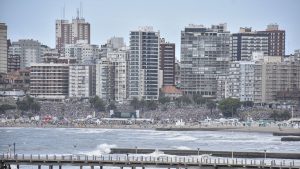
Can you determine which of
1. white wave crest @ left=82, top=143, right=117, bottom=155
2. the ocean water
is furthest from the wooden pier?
the ocean water

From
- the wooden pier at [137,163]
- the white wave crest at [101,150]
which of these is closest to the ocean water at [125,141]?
the white wave crest at [101,150]

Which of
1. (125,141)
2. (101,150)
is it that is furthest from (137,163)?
(125,141)

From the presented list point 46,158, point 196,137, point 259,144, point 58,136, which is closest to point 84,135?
point 58,136

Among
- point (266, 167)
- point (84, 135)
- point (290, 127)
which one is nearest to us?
point (266, 167)

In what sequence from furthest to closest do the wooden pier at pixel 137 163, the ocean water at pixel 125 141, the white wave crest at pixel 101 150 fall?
the ocean water at pixel 125 141 → the white wave crest at pixel 101 150 → the wooden pier at pixel 137 163

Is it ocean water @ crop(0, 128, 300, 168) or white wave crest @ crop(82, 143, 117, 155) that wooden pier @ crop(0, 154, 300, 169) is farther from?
ocean water @ crop(0, 128, 300, 168)

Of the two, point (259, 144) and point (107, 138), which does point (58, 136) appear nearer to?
Answer: point (107, 138)

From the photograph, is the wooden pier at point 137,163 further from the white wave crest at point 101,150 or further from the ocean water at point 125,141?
the ocean water at point 125,141

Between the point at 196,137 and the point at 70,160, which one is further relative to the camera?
the point at 196,137

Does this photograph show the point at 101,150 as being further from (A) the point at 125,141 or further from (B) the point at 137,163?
(B) the point at 137,163
